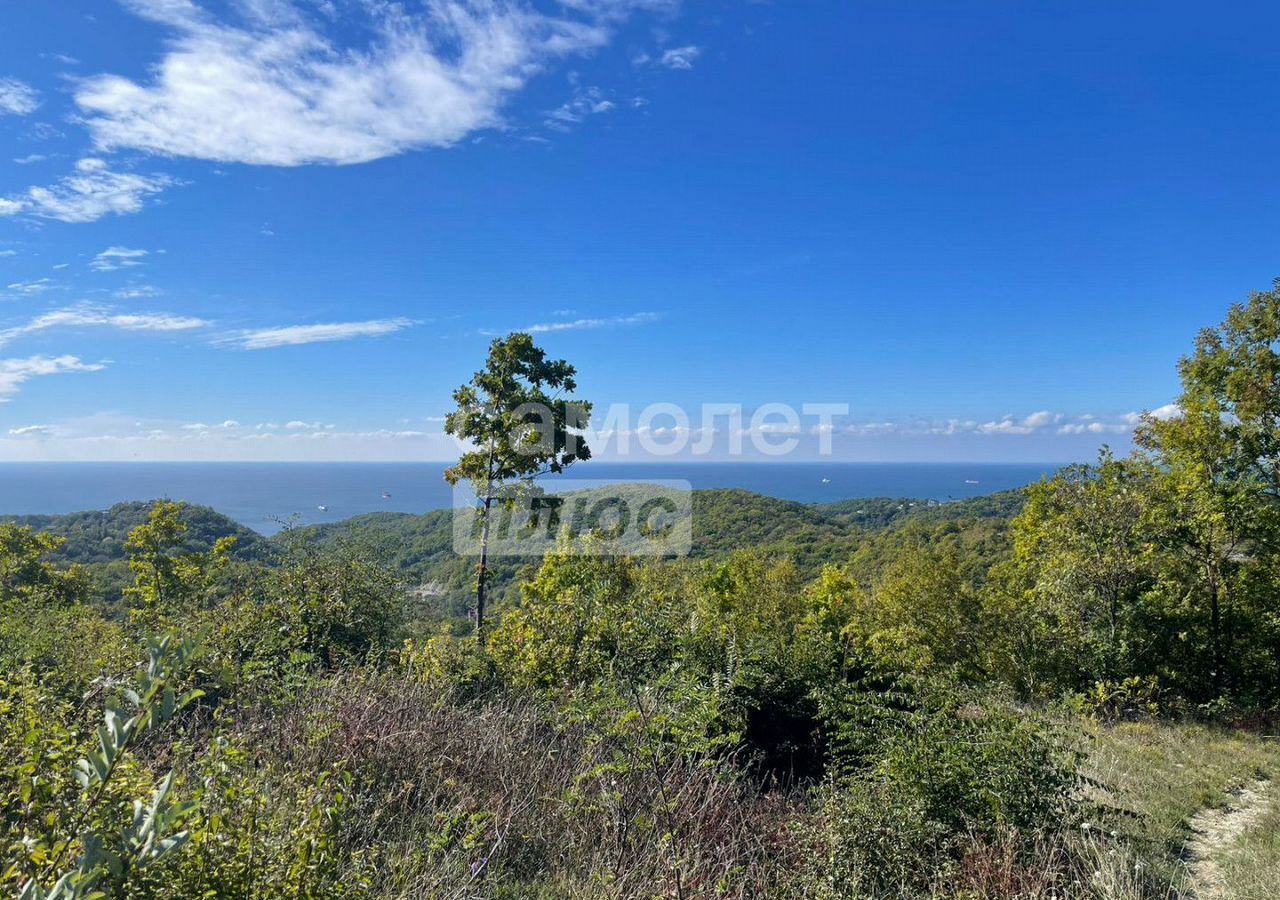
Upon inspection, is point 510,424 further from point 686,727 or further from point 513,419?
point 686,727

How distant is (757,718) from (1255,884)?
192 inches

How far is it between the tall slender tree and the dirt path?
35.8 ft

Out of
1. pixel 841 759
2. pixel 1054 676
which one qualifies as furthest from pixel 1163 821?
pixel 1054 676

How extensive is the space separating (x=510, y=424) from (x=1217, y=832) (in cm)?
1161

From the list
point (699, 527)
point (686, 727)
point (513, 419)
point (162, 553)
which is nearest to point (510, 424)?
point (513, 419)

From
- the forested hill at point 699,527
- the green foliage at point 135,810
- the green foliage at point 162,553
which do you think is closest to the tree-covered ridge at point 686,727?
the green foliage at point 135,810

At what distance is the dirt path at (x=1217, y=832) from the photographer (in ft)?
14.2

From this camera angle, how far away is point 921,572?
14.6 metres

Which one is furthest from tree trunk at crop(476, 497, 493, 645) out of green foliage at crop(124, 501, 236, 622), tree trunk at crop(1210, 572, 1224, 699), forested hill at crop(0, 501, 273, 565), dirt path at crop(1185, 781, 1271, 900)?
forested hill at crop(0, 501, 273, 565)

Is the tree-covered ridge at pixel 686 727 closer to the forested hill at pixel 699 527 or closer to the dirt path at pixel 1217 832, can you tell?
the dirt path at pixel 1217 832

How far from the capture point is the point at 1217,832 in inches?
215

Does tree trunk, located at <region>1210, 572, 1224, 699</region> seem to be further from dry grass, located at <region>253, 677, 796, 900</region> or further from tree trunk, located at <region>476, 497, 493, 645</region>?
tree trunk, located at <region>476, 497, 493, 645</region>

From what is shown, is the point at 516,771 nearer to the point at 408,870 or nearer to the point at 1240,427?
the point at 408,870

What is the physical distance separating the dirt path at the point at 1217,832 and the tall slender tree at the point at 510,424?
430 inches
